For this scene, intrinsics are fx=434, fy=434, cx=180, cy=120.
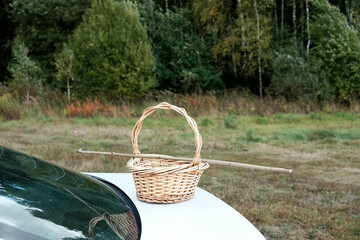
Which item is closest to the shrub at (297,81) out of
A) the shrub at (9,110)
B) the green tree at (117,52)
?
the green tree at (117,52)

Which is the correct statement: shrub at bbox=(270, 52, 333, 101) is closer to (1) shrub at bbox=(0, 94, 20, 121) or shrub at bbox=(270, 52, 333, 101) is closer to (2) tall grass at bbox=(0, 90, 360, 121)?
(2) tall grass at bbox=(0, 90, 360, 121)

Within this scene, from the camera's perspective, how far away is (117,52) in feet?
54.8

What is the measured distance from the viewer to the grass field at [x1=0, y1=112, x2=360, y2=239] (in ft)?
14.5

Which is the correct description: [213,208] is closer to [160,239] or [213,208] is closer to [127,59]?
[160,239]

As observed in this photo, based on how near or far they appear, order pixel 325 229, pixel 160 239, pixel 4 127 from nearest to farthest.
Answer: pixel 160 239
pixel 325 229
pixel 4 127

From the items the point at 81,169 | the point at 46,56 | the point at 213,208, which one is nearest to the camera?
the point at 213,208

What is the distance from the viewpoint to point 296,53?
1836 cm

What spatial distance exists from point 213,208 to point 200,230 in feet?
0.84

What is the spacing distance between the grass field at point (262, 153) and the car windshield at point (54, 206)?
282cm

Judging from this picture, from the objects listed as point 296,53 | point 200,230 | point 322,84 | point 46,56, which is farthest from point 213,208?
point 46,56

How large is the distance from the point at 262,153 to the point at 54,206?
6.99 m

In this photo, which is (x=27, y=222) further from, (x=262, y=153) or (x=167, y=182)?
(x=262, y=153)

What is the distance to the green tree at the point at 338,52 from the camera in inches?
666

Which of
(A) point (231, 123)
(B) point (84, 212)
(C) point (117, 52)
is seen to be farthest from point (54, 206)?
(C) point (117, 52)
